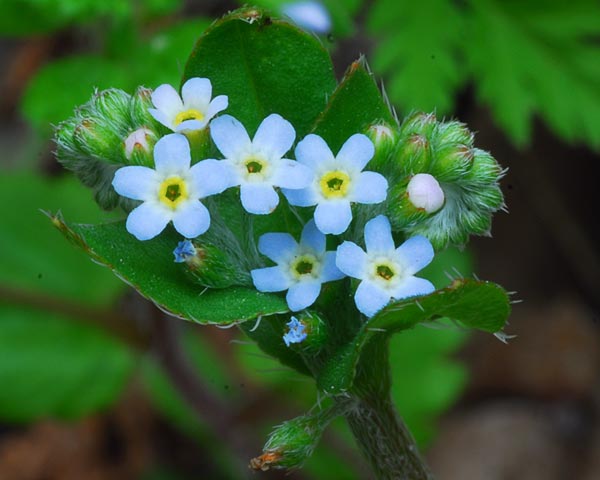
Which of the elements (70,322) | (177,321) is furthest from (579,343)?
(70,322)

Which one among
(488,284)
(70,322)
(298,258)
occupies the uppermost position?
(488,284)

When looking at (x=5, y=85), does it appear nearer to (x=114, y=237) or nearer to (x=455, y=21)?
(x=455, y=21)

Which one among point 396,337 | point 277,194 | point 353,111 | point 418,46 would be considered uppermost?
point 353,111

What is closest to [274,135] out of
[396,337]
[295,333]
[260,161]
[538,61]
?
[260,161]

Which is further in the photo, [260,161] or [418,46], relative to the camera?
[418,46]

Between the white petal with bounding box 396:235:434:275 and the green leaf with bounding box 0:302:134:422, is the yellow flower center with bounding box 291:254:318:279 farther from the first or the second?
the green leaf with bounding box 0:302:134:422

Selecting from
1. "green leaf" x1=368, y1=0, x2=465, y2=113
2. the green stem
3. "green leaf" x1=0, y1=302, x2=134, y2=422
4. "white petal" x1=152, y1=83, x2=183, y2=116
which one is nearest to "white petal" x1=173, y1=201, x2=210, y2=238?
"white petal" x1=152, y1=83, x2=183, y2=116

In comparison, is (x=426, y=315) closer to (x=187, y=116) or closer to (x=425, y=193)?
(x=425, y=193)
